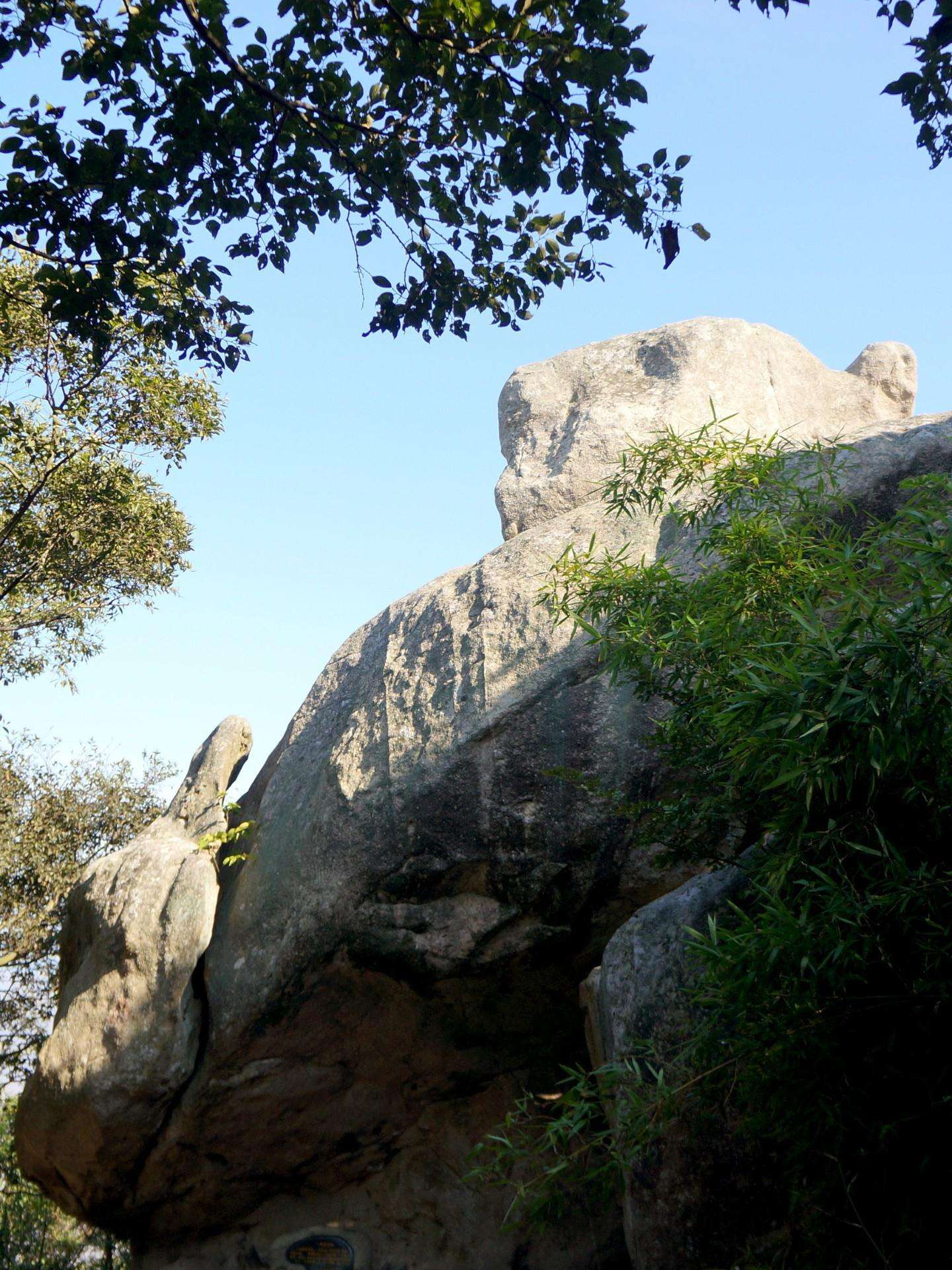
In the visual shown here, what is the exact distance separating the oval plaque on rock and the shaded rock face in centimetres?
6

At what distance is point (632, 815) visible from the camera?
21.0 feet

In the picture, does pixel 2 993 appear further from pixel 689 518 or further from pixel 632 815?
pixel 689 518

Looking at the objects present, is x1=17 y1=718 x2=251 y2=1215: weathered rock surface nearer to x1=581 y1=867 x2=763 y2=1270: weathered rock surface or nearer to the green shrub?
x1=581 y1=867 x2=763 y2=1270: weathered rock surface

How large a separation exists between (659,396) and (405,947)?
4.74 m

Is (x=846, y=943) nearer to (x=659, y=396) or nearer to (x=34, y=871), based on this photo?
(x=659, y=396)

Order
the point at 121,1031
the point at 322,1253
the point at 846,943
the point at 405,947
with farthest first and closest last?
1. the point at 322,1253
2. the point at 121,1031
3. the point at 405,947
4. the point at 846,943

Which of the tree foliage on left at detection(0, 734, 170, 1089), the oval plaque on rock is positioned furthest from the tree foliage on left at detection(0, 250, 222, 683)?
the oval plaque on rock

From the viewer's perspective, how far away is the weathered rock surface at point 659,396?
8.41 metres

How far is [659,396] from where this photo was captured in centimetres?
860

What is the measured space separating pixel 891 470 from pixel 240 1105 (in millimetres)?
6045

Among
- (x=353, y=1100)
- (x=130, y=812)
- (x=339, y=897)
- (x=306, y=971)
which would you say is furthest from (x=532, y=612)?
(x=130, y=812)

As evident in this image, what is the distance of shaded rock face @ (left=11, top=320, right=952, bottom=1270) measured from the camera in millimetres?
6734

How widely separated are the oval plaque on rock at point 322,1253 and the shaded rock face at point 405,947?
0.19 ft

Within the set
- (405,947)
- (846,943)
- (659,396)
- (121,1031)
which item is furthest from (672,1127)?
(659,396)
